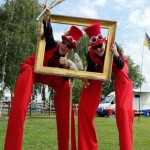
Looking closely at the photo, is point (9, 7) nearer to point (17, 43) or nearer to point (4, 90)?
point (17, 43)

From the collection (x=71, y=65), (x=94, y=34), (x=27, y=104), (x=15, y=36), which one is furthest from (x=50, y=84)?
(x=15, y=36)

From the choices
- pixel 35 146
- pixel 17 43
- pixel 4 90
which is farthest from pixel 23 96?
pixel 4 90

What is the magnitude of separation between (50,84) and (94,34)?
0.89 metres

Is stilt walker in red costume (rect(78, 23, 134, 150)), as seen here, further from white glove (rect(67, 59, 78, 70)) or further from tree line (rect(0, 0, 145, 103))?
tree line (rect(0, 0, 145, 103))

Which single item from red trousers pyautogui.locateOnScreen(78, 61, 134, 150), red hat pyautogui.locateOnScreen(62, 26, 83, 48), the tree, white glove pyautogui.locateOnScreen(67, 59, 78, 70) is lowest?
red trousers pyautogui.locateOnScreen(78, 61, 134, 150)

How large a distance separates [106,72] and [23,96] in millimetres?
1097

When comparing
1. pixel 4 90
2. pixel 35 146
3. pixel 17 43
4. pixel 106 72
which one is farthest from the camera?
pixel 4 90

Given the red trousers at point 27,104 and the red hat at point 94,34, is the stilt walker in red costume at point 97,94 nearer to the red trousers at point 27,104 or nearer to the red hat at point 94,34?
the red hat at point 94,34

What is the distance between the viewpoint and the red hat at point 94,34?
17.5 ft

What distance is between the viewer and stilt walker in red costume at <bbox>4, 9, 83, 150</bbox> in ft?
16.3

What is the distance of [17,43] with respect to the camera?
81.2ft

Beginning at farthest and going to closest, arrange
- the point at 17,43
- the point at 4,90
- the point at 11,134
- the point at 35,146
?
1. the point at 4,90
2. the point at 17,43
3. the point at 35,146
4. the point at 11,134

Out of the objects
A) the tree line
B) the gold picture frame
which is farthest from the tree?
the gold picture frame

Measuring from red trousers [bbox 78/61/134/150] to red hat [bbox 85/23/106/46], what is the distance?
0.49m
